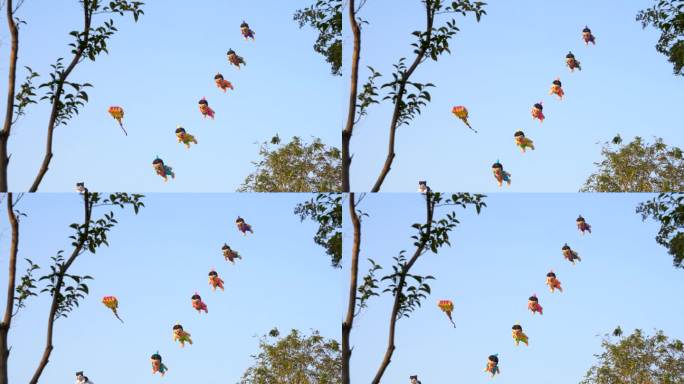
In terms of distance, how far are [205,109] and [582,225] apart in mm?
2430

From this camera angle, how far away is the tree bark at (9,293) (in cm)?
585

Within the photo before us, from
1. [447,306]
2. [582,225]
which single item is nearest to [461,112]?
[582,225]

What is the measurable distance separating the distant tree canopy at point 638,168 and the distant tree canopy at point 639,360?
3.44 feet

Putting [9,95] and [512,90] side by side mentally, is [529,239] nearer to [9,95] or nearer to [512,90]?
[512,90]

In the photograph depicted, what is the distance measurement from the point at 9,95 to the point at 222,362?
1950 millimetres

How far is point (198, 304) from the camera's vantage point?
633cm

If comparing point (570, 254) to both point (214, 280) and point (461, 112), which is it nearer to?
point (461, 112)

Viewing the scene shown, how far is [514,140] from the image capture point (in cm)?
672

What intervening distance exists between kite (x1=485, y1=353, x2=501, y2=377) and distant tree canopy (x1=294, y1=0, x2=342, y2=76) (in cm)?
205

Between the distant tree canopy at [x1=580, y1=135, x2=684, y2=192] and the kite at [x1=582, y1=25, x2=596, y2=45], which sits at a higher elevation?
the kite at [x1=582, y1=25, x2=596, y2=45]

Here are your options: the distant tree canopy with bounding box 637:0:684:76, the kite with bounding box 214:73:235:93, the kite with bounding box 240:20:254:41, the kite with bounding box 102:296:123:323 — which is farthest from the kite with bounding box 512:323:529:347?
the kite with bounding box 240:20:254:41

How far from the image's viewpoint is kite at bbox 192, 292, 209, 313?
20.8ft

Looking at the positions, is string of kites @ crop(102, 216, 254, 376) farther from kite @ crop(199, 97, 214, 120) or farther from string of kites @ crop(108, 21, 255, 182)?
kite @ crop(199, 97, 214, 120)

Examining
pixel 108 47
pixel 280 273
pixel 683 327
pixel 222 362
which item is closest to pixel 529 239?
pixel 683 327
